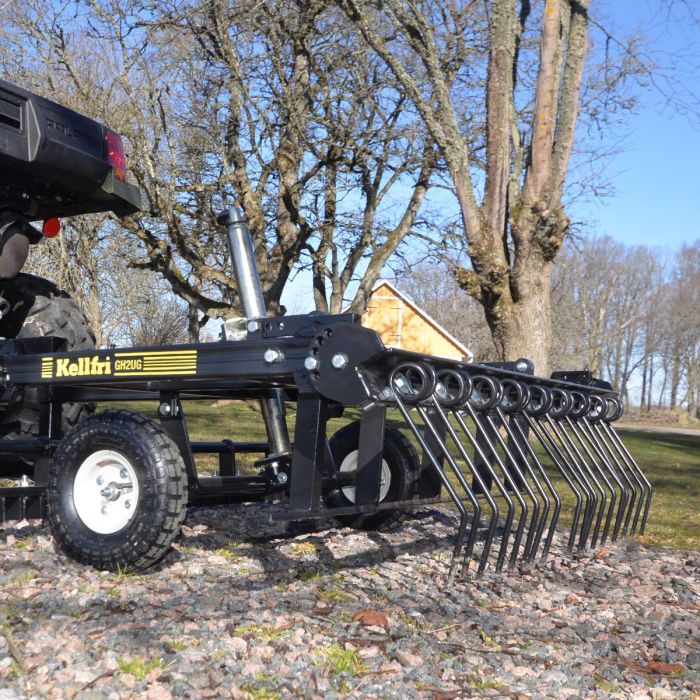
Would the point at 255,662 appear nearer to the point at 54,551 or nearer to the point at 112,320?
the point at 54,551

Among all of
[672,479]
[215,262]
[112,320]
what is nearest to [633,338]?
[112,320]

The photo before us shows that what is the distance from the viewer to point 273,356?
3457mm

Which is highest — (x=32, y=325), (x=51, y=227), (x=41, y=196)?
(x=41, y=196)

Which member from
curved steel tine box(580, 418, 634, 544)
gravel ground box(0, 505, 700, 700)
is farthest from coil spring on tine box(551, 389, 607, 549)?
gravel ground box(0, 505, 700, 700)

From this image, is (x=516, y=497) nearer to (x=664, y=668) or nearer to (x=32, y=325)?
(x=664, y=668)

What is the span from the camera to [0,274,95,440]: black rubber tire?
4707 mm

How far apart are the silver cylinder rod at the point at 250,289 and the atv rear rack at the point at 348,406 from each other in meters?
0.03

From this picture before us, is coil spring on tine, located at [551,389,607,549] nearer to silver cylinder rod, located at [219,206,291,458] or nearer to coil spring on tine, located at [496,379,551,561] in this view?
coil spring on tine, located at [496,379,551,561]

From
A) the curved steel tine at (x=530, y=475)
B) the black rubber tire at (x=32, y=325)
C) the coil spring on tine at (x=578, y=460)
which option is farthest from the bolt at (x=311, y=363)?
the black rubber tire at (x=32, y=325)

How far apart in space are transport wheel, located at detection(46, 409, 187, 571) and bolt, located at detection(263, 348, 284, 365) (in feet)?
1.83

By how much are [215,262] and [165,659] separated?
14.5 meters

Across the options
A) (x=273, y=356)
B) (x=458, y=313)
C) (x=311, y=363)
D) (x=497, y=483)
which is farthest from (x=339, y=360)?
(x=458, y=313)

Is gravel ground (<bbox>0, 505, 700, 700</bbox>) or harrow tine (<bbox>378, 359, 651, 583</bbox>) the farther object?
harrow tine (<bbox>378, 359, 651, 583</bbox>)

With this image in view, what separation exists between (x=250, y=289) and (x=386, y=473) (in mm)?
1267
